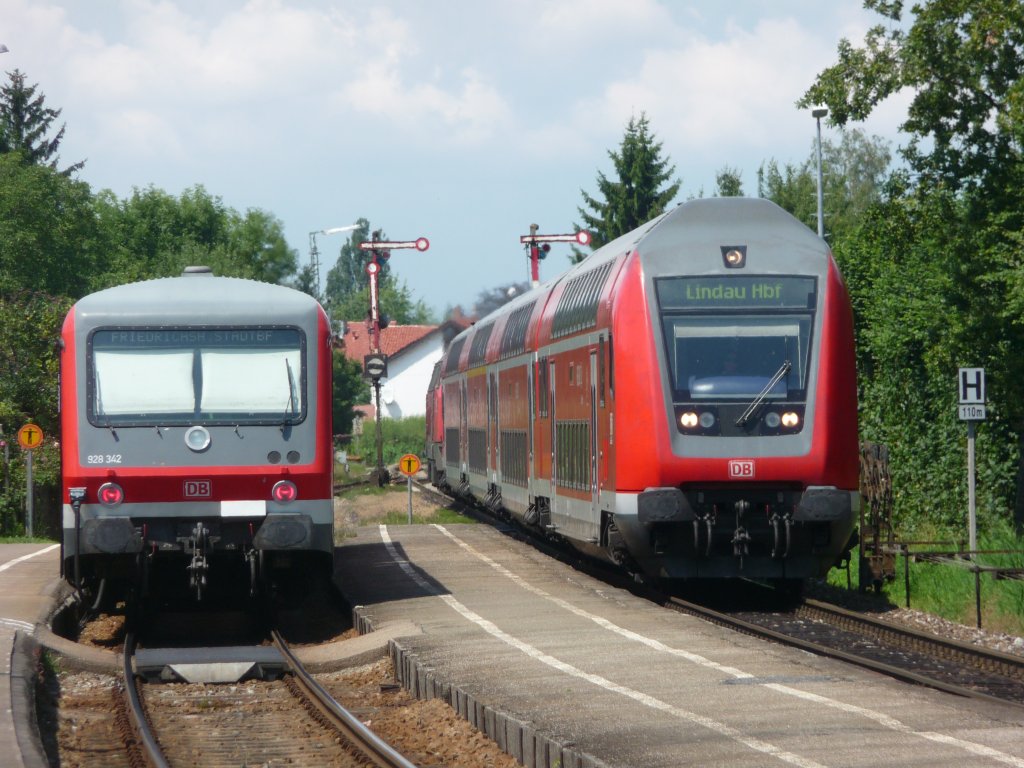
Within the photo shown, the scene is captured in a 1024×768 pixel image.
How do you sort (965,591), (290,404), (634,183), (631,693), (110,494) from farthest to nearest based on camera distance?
(634,183) → (965,591) → (290,404) → (110,494) → (631,693)

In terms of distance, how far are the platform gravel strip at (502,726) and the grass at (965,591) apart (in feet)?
19.2

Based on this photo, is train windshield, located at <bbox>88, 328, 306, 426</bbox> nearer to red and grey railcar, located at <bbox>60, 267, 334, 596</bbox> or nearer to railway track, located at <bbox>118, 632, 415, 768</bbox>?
red and grey railcar, located at <bbox>60, 267, 334, 596</bbox>

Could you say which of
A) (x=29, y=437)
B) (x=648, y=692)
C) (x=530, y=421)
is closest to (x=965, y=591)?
(x=530, y=421)

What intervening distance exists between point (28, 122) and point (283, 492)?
63168mm

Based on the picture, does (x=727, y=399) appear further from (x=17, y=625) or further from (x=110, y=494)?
(x=17, y=625)

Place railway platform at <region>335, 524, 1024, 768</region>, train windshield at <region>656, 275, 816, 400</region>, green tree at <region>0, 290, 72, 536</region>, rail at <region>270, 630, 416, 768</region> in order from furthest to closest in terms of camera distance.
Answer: green tree at <region>0, 290, 72, 536</region>, train windshield at <region>656, 275, 816, 400</region>, rail at <region>270, 630, 416, 768</region>, railway platform at <region>335, 524, 1024, 768</region>

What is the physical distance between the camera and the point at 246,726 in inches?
432

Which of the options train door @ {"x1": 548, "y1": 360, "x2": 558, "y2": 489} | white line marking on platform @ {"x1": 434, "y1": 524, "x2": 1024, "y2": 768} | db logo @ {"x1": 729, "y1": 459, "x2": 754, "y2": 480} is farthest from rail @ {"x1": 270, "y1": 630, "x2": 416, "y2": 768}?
train door @ {"x1": 548, "y1": 360, "x2": 558, "y2": 489}

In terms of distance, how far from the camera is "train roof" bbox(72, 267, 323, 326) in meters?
14.2

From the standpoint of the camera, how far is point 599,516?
16.3 metres

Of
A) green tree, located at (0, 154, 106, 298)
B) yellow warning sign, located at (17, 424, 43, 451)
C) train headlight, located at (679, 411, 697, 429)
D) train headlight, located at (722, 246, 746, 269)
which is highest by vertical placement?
green tree, located at (0, 154, 106, 298)

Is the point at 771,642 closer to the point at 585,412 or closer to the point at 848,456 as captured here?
the point at 848,456

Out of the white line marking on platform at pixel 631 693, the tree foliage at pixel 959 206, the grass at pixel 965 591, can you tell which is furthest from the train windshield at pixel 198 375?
the tree foliage at pixel 959 206

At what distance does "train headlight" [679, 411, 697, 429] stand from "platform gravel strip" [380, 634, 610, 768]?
12.7ft
